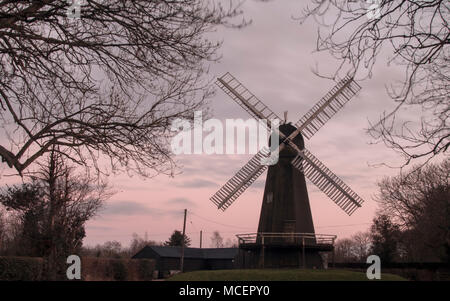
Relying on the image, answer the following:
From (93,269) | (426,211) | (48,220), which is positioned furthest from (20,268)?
(426,211)

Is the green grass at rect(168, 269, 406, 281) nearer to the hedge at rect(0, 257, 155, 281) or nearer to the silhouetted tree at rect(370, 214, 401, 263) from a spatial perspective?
the hedge at rect(0, 257, 155, 281)

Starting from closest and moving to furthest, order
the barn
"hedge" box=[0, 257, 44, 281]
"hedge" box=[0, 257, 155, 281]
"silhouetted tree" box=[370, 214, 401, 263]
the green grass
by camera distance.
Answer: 1. "hedge" box=[0, 257, 44, 281]
2. "hedge" box=[0, 257, 155, 281]
3. the green grass
4. "silhouetted tree" box=[370, 214, 401, 263]
5. the barn

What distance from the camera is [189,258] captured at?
52.2 meters

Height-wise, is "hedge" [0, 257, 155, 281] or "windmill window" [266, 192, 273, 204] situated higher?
"windmill window" [266, 192, 273, 204]

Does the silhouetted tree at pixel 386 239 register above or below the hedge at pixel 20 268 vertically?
above

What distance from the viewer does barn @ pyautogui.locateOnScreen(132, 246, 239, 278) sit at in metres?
49.9

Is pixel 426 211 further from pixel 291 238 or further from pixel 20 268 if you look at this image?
pixel 20 268

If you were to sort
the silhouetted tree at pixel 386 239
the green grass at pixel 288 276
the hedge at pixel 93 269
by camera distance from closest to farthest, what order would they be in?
the hedge at pixel 93 269 → the green grass at pixel 288 276 → the silhouetted tree at pixel 386 239

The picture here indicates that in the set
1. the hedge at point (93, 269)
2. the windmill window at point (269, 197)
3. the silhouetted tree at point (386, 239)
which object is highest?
the windmill window at point (269, 197)

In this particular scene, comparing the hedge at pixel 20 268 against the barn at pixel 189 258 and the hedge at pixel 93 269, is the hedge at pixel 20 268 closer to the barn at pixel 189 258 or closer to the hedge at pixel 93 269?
the hedge at pixel 93 269

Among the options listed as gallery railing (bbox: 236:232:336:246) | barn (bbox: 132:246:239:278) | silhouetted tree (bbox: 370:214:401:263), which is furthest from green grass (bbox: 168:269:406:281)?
barn (bbox: 132:246:239:278)

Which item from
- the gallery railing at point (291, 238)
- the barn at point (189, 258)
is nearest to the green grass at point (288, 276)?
the gallery railing at point (291, 238)

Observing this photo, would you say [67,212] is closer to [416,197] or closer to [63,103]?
[63,103]

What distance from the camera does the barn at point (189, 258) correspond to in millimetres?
49906
